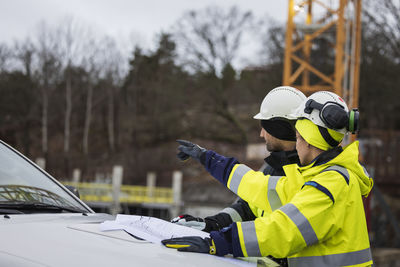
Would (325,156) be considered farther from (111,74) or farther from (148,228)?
(111,74)

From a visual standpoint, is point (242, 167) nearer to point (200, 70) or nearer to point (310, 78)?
point (310, 78)

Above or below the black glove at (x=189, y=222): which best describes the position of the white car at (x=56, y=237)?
above

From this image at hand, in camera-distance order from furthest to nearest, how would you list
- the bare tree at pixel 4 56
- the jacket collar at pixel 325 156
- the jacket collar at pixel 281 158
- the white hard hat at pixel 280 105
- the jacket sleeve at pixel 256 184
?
the bare tree at pixel 4 56, the white hard hat at pixel 280 105, the jacket collar at pixel 281 158, the jacket sleeve at pixel 256 184, the jacket collar at pixel 325 156

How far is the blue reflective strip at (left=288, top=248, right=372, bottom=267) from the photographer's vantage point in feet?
6.97

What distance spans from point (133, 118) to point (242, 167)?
1595 inches

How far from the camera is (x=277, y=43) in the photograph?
31906 millimetres

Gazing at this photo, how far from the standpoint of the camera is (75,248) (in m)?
1.80

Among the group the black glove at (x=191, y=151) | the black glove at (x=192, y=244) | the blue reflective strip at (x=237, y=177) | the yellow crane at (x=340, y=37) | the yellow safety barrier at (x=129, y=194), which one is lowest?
the yellow safety barrier at (x=129, y=194)

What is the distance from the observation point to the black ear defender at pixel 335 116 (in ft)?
7.57

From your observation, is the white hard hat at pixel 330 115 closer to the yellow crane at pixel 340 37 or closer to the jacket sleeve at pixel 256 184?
the jacket sleeve at pixel 256 184

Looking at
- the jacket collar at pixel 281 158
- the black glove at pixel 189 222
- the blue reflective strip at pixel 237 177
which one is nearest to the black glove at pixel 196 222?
the black glove at pixel 189 222

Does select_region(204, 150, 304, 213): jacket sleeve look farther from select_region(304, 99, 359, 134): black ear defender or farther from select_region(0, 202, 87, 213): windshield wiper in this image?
select_region(0, 202, 87, 213): windshield wiper

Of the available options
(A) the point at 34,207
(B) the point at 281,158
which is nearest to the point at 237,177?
(B) the point at 281,158

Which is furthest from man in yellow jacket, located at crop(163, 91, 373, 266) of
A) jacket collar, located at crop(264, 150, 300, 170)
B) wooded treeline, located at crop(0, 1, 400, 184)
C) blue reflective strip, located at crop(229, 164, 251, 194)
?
wooded treeline, located at crop(0, 1, 400, 184)
